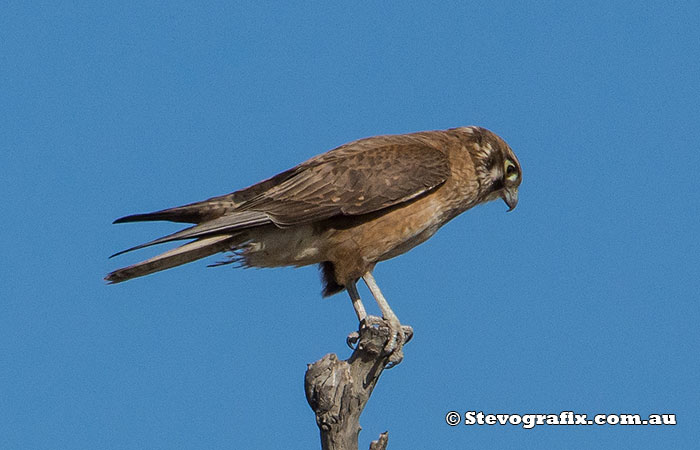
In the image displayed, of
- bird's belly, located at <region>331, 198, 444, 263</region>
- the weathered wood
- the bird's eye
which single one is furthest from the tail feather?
the bird's eye

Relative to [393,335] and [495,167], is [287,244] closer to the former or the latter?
[393,335]

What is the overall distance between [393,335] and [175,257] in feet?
5.66

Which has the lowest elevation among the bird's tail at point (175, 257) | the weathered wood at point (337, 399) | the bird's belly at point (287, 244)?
the weathered wood at point (337, 399)

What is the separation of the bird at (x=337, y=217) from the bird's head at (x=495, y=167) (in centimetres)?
40

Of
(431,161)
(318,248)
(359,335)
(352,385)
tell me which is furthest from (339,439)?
(431,161)

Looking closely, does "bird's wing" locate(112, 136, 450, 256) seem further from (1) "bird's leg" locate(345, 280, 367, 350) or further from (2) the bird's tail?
(1) "bird's leg" locate(345, 280, 367, 350)

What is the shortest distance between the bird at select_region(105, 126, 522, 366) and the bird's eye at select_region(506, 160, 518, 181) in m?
0.70

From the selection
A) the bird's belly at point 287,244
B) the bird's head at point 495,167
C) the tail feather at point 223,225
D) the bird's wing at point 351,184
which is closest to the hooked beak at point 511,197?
the bird's head at point 495,167

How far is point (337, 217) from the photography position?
296 inches

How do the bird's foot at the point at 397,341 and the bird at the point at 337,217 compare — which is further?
the bird at the point at 337,217

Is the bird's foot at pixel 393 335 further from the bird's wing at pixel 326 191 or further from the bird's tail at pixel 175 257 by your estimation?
the bird's tail at pixel 175 257

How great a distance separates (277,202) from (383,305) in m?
1.15

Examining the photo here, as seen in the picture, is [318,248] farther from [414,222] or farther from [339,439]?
[339,439]

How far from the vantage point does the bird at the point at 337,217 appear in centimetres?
730
